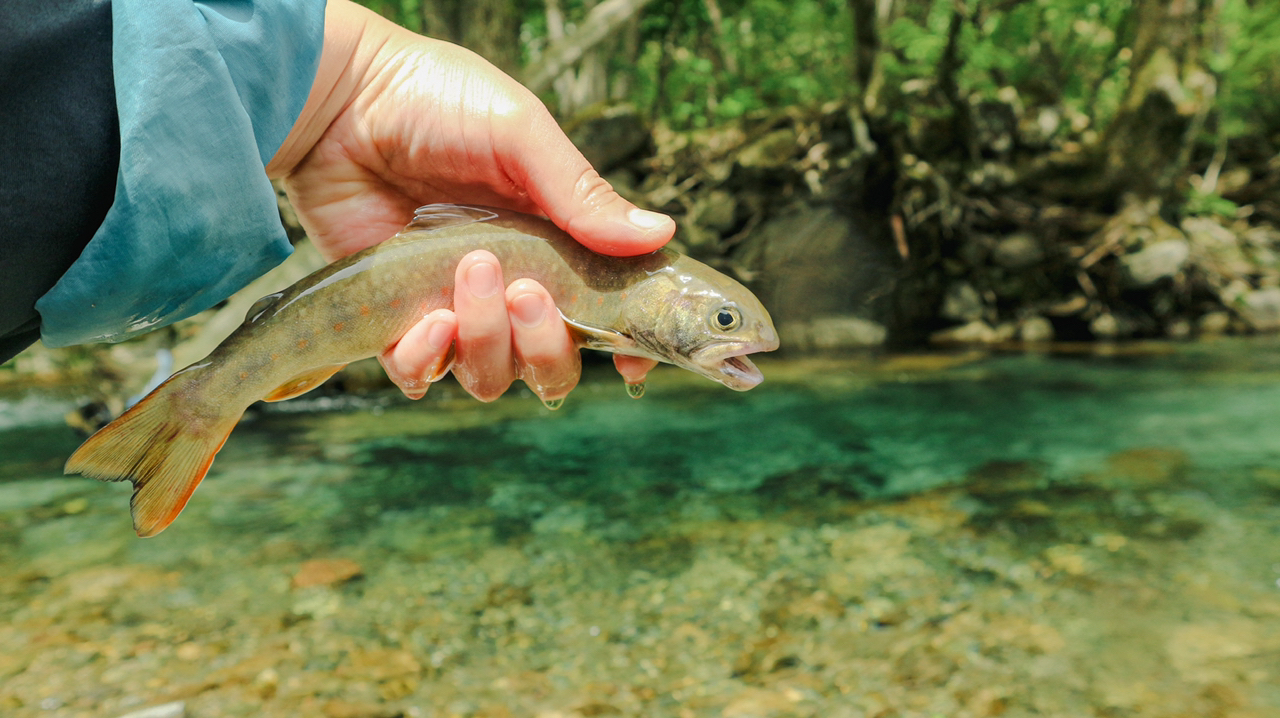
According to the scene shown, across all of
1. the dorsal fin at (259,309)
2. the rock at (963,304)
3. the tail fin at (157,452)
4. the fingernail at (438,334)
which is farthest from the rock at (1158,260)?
the tail fin at (157,452)

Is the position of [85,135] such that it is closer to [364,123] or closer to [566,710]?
[364,123]

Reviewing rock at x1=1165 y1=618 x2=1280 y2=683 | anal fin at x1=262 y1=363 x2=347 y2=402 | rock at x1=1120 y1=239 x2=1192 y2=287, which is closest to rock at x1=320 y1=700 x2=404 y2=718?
anal fin at x1=262 y1=363 x2=347 y2=402

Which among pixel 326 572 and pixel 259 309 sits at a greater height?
pixel 259 309

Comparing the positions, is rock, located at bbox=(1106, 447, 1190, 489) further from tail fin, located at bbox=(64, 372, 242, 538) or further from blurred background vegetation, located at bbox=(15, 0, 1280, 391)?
tail fin, located at bbox=(64, 372, 242, 538)

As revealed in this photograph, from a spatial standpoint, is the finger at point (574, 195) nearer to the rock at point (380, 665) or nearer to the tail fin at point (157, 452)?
the tail fin at point (157, 452)

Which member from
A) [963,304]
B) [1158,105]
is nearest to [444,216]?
[963,304]

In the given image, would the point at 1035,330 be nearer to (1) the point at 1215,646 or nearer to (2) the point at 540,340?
(1) the point at 1215,646
